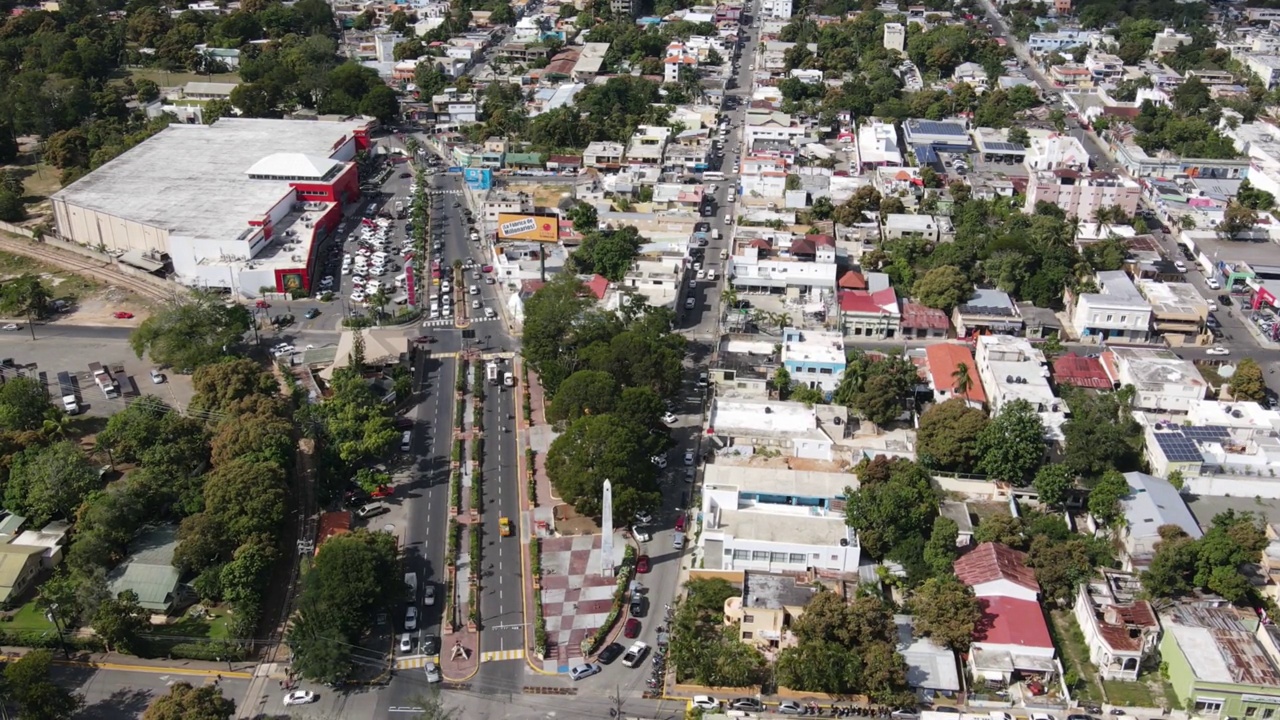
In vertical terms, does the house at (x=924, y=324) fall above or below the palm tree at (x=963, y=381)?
below

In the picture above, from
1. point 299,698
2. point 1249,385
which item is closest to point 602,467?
point 299,698

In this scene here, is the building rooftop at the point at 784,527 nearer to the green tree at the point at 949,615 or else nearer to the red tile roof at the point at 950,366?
the green tree at the point at 949,615

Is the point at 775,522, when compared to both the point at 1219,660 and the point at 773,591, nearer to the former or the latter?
the point at 773,591

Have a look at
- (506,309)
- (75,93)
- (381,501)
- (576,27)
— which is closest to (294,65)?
(75,93)

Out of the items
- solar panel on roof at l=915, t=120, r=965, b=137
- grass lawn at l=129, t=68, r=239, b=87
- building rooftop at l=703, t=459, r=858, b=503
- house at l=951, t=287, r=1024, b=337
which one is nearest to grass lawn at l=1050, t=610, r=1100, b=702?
building rooftop at l=703, t=459, r=858, b=503

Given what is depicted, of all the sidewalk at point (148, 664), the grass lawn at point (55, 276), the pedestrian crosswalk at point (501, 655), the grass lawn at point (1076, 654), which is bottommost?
the grass lawn at point (55, 276)

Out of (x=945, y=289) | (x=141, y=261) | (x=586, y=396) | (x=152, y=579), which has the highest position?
(x=586, y=396)

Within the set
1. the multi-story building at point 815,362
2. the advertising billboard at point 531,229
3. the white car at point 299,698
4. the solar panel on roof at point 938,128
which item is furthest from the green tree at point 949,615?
the solar panel on roof at point 938,128
